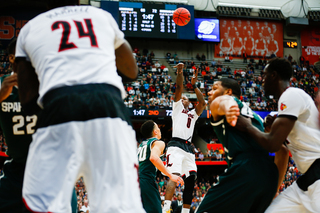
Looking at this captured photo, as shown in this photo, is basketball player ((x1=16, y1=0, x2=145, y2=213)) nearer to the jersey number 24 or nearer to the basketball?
the jersey number 24

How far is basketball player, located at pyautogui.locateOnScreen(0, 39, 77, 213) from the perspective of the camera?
10.6 ft

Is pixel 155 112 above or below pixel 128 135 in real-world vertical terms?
below

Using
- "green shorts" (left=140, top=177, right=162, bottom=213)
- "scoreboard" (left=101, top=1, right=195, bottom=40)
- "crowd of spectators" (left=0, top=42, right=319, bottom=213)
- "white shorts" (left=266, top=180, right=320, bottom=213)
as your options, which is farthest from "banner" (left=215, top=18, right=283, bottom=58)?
"white shorts" (left=266, top=180, right=320, bottom=213)

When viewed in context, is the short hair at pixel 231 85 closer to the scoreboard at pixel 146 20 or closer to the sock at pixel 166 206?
the sock at pixel 166 206

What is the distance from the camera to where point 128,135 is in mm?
2139

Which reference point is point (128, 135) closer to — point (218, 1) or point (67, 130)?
point (67, 130)

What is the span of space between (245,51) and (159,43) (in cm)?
830

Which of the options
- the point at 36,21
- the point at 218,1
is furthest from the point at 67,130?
the point at 218,1

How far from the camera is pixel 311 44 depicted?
→ 32.8 metres

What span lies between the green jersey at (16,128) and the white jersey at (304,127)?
104 inches

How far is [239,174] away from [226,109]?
2.16 ft

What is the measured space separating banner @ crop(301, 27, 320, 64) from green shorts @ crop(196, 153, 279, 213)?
32.4 m

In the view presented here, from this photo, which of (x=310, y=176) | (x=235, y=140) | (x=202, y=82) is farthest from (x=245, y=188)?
(x=202, y=82)

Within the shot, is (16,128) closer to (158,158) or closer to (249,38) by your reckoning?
(158,158)
